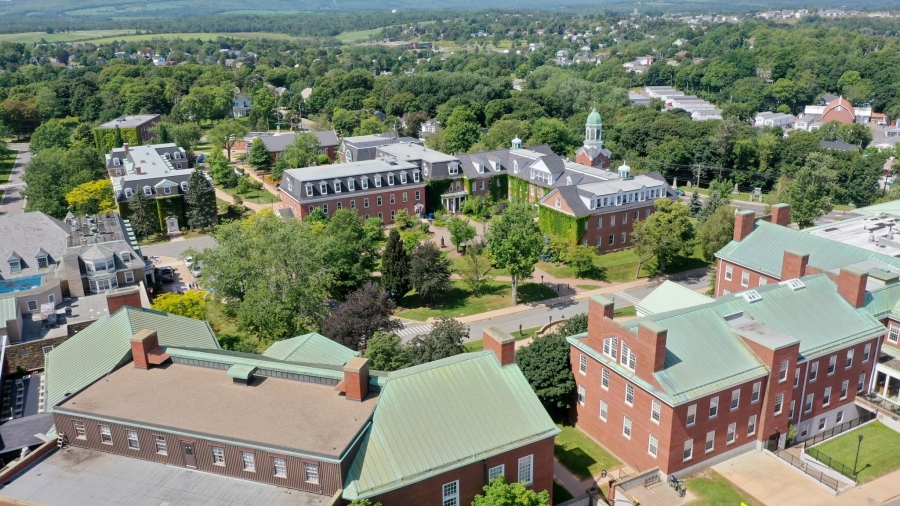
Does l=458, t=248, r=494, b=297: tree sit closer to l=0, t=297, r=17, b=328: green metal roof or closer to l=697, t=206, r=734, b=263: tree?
l=697, t=206, r=734, b=263: tree

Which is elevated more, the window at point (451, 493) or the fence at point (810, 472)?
the window at point (451, 493)

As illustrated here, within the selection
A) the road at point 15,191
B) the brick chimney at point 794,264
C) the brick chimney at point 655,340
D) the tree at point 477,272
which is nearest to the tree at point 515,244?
the tree at point 477,272

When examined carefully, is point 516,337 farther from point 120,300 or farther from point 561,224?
point 120,300

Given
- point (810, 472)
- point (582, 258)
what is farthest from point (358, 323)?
point (582, 258)

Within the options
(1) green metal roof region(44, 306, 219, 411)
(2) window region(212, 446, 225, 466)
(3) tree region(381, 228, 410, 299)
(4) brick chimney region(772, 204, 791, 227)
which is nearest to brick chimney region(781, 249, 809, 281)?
(4) brick chimney region(772, 204, 791, 227)

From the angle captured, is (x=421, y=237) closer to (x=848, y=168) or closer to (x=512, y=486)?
(x=512, y=486)

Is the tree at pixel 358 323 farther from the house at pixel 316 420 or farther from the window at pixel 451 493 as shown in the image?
the window at pixel 451 493
